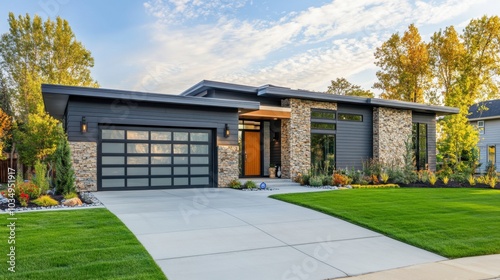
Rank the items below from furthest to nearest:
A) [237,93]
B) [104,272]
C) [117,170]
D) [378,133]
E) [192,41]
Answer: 1. [378,133]
2. [237,93]
3. [192,41]
4. [117,170]
5. [104,272]

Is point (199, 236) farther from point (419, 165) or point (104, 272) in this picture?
point (419, 165)

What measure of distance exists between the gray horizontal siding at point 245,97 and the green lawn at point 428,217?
251 inches

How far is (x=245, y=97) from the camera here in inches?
635

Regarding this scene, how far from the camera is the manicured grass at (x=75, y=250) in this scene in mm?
4160

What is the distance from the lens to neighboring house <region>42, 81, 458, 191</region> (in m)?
11.8

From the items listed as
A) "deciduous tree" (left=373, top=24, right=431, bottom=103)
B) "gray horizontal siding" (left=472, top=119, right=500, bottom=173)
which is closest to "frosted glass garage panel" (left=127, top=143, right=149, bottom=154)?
"deciduous tree" (left=373, top=24, right=431, bottom=103)

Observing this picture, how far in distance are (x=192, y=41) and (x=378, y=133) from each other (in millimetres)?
10599

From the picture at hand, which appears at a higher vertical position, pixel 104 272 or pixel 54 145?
pixel 54 145

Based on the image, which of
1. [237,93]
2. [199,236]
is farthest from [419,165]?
[199,236]

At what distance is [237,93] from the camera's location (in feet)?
52.3

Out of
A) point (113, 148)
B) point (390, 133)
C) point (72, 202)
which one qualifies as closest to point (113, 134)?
point (113, 148)

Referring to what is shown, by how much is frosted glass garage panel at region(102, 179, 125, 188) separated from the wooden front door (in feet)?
21.6

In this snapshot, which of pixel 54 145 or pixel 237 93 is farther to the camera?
pixel 54 145

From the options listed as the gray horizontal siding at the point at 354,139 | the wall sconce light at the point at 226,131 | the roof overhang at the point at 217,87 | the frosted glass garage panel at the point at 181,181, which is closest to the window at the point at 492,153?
the gray horizontal siding at the point at 354,139
